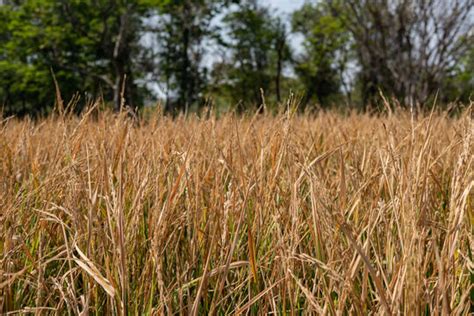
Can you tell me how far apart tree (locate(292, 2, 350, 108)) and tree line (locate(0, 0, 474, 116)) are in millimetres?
55

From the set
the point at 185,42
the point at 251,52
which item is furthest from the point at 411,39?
the point at 251,52

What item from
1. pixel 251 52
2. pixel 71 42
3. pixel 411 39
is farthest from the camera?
pixel 251 52

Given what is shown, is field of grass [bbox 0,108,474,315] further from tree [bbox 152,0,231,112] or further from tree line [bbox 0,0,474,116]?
tree [bbox 152,0,231,112]

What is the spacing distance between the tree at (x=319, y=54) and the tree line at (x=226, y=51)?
2.2 inches

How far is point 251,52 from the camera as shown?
2372 centimetres

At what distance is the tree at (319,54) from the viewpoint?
23.2 meters

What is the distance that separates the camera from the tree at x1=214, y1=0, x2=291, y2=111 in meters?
21.8

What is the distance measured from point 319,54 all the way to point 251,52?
3608mm

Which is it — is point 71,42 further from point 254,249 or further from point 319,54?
point 254,249

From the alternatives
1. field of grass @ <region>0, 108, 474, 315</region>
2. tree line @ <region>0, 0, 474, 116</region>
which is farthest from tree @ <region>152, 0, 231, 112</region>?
field of grass @ <region>0, 108, 474, 315</region>

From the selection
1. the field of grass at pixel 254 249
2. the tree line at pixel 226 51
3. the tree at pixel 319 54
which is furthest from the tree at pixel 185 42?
the field of grass at pixel 254 249

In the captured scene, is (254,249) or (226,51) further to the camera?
(226,51)

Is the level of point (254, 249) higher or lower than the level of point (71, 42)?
lower

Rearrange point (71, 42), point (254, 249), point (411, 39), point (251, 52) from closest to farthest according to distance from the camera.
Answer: point (254, 249)
point (411, 39)
point (71, 42)
point (251, 52)
